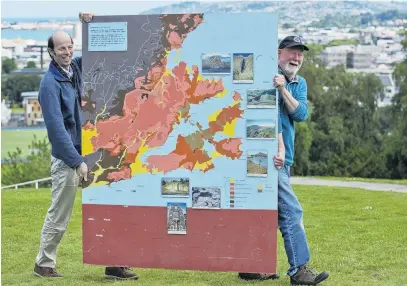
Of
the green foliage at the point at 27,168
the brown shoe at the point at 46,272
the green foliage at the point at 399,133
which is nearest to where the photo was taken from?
the brown shoe at the point at 46,272

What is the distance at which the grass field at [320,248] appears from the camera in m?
6.02

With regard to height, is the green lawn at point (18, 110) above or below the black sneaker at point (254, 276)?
below

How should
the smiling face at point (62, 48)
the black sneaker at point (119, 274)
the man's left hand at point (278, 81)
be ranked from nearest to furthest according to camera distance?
the man's left hand at point (278, 81), the smiling face at point (62, 48), the black sneaker at point (119, 274)

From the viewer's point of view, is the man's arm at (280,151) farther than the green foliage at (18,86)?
No

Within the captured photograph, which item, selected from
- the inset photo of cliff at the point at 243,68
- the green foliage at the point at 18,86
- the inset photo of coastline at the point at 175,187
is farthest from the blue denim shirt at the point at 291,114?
the green foliage at the point at 18,86

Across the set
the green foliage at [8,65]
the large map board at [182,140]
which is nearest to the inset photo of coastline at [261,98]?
the large map board at [182,140]

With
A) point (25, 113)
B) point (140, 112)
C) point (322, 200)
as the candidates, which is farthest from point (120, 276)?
point (25, 113)

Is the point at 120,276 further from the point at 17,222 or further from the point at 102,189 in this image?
the point at 17,222

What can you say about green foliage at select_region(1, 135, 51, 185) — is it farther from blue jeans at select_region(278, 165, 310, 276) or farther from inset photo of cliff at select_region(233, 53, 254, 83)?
inset photo of cliff at select_region(233, 53, 254, 83)

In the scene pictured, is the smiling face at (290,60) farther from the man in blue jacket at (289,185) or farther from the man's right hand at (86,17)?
the man's right hand at (86,17)

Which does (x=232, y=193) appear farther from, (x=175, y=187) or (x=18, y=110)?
(x=18, y=110)

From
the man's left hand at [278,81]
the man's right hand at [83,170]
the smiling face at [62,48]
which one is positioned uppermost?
the smiling face at [62,48]

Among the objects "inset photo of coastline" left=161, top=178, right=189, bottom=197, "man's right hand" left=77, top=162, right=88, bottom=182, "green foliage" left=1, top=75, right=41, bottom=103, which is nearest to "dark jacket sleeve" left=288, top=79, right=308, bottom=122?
"inset photo of coastline" left=161, top=178, right=189, bottom=197

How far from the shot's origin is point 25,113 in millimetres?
74438
